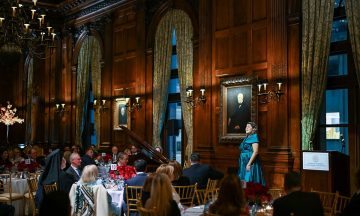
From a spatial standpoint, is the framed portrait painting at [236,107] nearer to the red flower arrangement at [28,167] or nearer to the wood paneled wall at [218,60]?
the wood paneled wall at [218,60]

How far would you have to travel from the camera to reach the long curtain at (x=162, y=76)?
1428cm

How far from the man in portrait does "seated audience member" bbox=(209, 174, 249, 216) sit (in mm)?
6921

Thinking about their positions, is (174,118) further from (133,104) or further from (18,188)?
(18,188)

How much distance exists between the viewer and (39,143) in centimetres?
2100

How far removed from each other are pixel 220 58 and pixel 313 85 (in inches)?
117

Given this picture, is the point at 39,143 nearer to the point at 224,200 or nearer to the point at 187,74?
the point at 187,74

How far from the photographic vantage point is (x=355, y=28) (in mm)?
9195

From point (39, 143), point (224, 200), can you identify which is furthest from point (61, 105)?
point (224, 200)

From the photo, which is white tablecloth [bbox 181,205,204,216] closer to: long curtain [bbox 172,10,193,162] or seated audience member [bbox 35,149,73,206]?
seated audience member [bbox 35,149,73,206]

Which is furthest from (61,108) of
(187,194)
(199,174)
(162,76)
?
(187,194)

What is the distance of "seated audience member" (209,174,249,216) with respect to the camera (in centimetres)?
431

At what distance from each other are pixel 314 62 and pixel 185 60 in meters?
4.39

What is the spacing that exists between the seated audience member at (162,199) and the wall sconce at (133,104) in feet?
34.2

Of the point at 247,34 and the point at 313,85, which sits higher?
the point at 247,34
